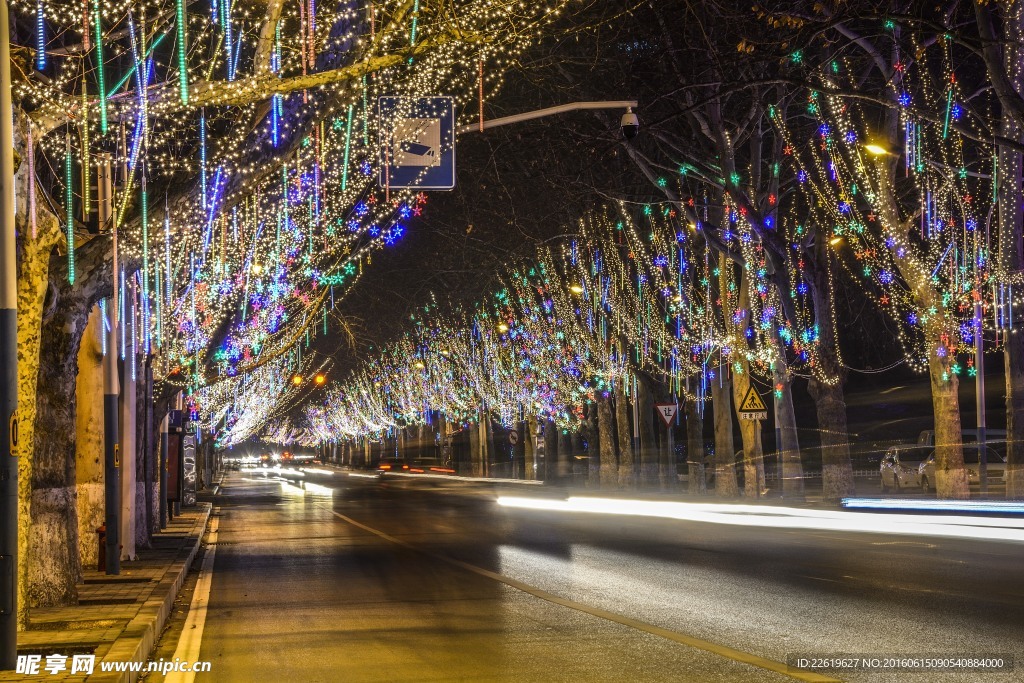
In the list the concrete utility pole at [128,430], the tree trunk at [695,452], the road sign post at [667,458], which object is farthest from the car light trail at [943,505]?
the tree trunk at [695,452]

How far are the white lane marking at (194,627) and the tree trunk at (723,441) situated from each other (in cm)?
1913

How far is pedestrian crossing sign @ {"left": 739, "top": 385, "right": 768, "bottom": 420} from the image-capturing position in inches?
1261

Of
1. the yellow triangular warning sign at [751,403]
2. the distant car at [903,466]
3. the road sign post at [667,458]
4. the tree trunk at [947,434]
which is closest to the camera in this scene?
the tree trunk at [947,434]

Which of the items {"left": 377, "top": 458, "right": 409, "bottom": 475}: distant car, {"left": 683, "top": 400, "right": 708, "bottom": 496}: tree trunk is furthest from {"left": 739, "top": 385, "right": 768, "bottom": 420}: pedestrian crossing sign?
{"left": 377, "top": 458, "right": 409, "bottom": 475}: distant car

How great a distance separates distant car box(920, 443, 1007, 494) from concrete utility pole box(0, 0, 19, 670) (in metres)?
30.4

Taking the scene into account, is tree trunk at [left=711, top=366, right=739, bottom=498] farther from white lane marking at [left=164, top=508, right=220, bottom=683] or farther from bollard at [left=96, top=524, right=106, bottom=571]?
bollard at [left=96, top=524, right=106, bottom=571]

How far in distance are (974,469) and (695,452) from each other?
966cm

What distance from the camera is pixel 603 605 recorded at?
13125 mm

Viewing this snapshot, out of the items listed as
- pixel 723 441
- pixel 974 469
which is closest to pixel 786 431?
pixel 723 441

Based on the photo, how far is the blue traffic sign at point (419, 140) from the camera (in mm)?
16969

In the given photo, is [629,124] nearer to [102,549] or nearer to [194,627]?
[194,627]

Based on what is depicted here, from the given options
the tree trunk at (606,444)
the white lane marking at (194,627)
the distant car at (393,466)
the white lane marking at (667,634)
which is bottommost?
the white lane marking at (194,627)

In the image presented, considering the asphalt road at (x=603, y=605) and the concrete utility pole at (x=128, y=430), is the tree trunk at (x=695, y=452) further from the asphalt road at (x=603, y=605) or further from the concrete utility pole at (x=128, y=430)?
the concrete utility pole at (x=128, y=430)

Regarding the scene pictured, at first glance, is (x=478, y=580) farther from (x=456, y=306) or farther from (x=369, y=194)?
(x=456, y=306)
